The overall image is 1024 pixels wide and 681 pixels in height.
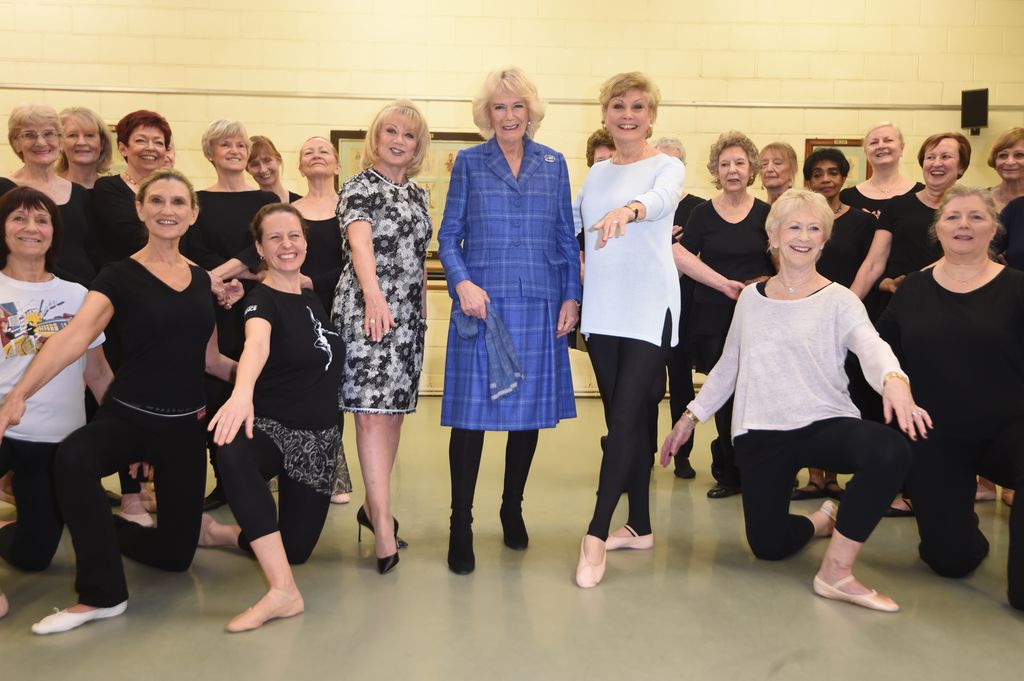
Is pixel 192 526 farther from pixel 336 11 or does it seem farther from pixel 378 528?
pixel 336 11

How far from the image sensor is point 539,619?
98.7 inches

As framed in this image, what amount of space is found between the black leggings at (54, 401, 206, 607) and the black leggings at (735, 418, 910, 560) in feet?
6.02

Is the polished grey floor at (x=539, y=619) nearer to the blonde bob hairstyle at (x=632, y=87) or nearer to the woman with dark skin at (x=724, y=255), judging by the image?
the woman with dark skin at (x=724, y=255)

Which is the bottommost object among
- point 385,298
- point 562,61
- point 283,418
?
point 283,418

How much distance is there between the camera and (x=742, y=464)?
2908 millimetres

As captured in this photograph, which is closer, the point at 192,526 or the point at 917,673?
the point at 917,673

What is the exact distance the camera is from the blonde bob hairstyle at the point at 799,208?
282 cm

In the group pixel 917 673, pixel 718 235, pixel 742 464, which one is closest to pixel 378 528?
pixel 742 464

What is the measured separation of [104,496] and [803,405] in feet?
7.13

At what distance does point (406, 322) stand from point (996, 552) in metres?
2.31

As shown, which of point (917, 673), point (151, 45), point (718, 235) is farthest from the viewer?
point (151, 45)

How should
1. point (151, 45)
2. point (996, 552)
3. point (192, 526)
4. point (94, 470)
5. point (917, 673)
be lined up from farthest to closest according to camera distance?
point (151, 45) → point (996, 552) → point (192, 526) → point (94, 470) → point (917, 673)

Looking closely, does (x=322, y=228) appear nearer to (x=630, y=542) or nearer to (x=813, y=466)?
(x=630, y=542)

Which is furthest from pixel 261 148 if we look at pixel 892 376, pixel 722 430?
pixel 892 376
